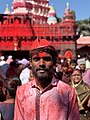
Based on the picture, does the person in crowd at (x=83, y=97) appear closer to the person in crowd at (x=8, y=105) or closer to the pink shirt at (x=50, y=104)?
the person in crowd at (x=8, y=105)

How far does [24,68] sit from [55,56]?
5.07 metres

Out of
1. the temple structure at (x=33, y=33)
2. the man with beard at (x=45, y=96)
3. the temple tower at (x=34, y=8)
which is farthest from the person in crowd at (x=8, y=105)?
the temple tower at (x=34, y=8)

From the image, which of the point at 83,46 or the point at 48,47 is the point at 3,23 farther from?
the point at 48,47

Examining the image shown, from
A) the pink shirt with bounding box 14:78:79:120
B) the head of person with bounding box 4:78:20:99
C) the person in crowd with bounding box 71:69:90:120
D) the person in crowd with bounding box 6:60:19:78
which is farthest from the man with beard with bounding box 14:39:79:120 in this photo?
the person in crowd with bounding box 6:60:19:78

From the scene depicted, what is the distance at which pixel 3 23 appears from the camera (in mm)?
32969

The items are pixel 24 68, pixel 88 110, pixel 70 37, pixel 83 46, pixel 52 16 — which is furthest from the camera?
pixel 52 16

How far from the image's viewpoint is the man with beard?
2387 mm

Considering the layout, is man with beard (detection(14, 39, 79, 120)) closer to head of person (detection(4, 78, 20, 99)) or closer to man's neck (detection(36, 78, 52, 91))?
man's neck (detection(36, 78, 52, 91))

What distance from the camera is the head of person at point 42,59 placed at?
95.0 inches

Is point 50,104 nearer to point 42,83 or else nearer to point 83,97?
point 42,83

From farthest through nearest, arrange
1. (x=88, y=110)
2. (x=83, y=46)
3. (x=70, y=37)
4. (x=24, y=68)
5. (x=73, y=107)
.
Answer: (x=83, y=46), (x=70, y=37), (x=24, y=68), (x=88, y=110), (x=73, y=107)

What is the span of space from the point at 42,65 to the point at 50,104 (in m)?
0.24

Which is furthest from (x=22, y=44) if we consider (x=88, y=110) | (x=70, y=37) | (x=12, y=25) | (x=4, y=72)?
(x=88, y=110)

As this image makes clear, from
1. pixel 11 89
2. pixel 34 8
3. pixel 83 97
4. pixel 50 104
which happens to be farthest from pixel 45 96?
pixel 34 8
